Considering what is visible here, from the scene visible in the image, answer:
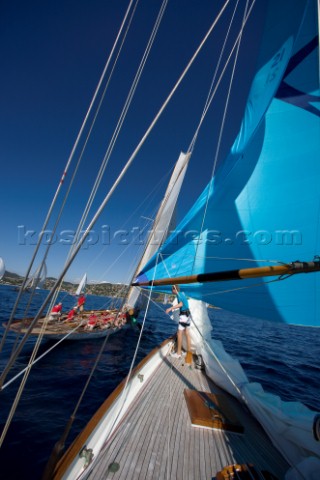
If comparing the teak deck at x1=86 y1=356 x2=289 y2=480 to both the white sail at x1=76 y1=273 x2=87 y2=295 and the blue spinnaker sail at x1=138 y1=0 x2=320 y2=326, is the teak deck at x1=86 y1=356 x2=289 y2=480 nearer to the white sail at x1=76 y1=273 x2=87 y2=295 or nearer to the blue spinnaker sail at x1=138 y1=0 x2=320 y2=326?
the blue spinnaker sail at x1=138 y1=0 x2=320 y2=326

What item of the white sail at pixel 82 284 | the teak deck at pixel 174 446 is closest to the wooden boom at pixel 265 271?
Answer: the teak deck at pixel 174 446

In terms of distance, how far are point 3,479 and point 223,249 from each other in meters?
5.20


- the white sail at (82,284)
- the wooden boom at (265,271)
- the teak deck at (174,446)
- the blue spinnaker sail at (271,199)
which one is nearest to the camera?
the wooden boom at (265,271)

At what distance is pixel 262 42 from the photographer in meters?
5.52

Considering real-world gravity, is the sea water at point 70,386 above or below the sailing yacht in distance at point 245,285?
below

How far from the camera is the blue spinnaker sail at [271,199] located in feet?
12.7

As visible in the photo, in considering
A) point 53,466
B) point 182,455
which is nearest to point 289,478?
point 182,455

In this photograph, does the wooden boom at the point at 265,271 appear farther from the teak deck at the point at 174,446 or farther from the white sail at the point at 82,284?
the white sail at the point at 82,284

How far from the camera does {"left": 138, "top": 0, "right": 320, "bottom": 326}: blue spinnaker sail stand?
3873 millimetres

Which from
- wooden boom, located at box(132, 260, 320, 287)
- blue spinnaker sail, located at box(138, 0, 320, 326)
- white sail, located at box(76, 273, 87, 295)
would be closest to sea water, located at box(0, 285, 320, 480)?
blue spinnaker sail, located at box(138, 0, 320, 326)

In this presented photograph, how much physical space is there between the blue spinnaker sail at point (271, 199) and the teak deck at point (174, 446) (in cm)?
196

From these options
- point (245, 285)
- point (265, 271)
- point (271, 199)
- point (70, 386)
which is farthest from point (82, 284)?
point (265, 271)

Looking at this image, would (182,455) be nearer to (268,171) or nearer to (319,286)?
(319,286)

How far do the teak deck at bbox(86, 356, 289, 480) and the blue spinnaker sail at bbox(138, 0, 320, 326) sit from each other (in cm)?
196
